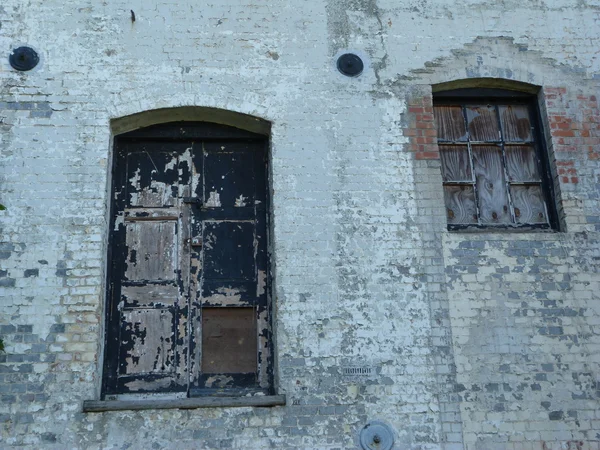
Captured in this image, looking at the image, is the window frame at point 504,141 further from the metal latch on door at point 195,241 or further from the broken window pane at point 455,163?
the metal latch on door at point 195,241

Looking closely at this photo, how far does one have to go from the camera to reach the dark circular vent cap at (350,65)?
6859mm

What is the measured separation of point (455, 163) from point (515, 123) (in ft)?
2.51

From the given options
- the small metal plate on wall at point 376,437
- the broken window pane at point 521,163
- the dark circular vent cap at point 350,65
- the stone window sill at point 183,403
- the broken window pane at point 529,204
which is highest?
the dark circular vent cap at point 350,65

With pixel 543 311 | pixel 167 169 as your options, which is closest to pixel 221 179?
pixel 167 169

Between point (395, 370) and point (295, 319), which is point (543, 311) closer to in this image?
point (395, 370)

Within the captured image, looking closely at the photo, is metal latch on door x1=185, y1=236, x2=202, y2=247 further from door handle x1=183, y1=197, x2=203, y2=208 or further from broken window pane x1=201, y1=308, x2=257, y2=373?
broken window pane x1=201, y1=308, x2=257, y2=373

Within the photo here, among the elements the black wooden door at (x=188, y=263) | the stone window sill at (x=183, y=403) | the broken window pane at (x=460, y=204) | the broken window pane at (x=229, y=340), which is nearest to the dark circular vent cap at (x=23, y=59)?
the black wooden door at (x=188, y=263)

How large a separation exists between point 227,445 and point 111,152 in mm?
2717

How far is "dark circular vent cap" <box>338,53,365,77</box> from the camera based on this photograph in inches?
270

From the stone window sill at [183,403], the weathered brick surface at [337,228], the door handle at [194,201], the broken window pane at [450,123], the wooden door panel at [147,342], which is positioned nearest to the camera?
the stone window sill at [183,403]

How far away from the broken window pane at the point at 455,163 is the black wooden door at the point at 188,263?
166 cm

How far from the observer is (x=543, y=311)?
621 cm

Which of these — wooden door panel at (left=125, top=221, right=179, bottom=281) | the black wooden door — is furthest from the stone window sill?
wooden door panel at (left=125, top=221, right=179, bottom=281)

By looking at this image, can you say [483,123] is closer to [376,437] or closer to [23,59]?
[376,437]
